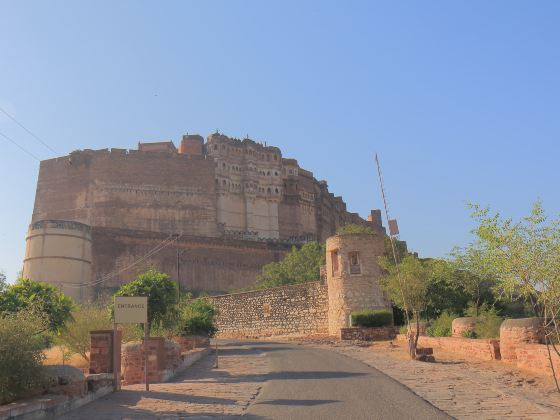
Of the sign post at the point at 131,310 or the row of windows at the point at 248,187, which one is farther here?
the row of windows at the point at 248,187

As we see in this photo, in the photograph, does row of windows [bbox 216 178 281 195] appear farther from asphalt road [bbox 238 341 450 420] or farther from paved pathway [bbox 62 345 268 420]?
asphalt road [bbox 238 341 450 420]

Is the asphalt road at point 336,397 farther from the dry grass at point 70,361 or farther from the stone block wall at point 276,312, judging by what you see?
the stone block wall at point 276,312

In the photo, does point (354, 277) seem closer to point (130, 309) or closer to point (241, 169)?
point (130, 309)

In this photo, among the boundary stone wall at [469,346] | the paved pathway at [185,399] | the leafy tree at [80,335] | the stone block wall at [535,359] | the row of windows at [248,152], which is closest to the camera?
the paved pathway at [185,399]

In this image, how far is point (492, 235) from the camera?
827 cm

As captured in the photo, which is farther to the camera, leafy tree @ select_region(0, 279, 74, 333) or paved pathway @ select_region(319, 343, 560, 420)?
leafy tree @ select_region(0, 279, 74, 333)

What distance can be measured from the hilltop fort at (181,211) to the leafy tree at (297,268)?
379 inches

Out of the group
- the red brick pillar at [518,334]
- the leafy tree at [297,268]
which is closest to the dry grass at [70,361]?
the red brick pillar at [518,334]

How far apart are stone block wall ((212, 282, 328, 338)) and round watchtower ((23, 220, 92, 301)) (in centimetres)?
A: 1312

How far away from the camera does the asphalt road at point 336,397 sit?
6628mm

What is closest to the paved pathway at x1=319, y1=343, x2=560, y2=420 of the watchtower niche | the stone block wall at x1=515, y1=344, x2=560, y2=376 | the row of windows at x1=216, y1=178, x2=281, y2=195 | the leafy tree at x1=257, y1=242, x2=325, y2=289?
the stone block wall at x1=515, y1=344, x2=560, y2=376

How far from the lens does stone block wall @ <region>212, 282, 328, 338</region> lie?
85.7ft

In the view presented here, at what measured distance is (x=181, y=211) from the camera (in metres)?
59.7

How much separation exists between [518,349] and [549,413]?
438 cm
